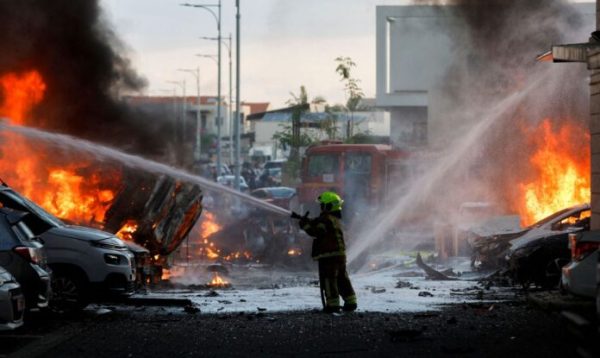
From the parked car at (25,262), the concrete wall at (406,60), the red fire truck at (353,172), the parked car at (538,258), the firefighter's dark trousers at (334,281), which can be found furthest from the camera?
the concrete wall at (406,60)

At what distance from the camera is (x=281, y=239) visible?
23.0m

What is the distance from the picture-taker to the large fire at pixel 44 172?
18.8 meters

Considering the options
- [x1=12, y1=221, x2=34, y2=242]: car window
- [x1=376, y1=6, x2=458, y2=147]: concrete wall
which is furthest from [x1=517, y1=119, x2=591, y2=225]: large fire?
[x1=376, y1=6, x2=458, y2=147]: concrete wall

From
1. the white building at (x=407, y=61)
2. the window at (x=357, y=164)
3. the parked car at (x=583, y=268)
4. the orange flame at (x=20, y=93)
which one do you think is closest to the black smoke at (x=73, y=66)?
the orange flame at (x=20, y=93)

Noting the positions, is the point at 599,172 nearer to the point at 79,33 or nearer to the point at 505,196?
the point at 79,33

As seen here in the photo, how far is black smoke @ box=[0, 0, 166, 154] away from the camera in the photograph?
21.8m

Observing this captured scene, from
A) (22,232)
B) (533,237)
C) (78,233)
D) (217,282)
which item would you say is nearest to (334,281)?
(78,233)

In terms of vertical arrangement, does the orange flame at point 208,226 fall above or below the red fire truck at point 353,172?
below

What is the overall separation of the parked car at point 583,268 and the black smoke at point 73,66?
14275 millimetres

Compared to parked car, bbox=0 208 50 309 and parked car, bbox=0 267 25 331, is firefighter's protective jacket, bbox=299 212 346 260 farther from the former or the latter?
parked car, bbox=0 267 25 331

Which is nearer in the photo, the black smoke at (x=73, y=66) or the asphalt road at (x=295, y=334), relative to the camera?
the asphalt road at (x=295, y=334)

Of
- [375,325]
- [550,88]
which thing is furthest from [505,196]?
[375,325]

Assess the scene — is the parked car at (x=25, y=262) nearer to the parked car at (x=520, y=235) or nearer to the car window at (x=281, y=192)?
the parked car at (x=520, y=235)

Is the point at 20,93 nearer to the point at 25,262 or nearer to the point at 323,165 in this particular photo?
the point at 323,165
